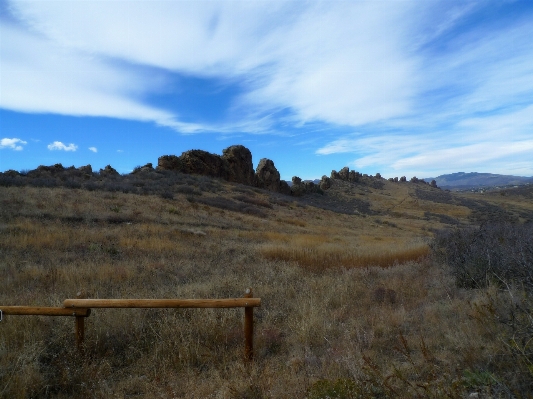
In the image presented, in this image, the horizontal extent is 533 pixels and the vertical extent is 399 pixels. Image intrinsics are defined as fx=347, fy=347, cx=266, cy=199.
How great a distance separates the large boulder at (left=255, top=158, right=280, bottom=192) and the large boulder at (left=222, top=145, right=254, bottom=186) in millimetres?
1725

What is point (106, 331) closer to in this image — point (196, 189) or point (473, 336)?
point (473, 336)

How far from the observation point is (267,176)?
1863 inches

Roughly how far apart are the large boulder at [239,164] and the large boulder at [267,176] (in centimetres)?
172

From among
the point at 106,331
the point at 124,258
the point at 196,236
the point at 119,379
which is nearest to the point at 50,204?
the point at 196,236

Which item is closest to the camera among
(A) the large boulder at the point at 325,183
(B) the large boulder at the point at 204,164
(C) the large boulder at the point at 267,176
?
(B) the large boulder at the point at 204,164

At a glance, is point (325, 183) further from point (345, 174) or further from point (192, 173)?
point (192, 173)

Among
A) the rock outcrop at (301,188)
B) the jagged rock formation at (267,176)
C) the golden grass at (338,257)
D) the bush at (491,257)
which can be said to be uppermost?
the jagged rock formation at (267,176)

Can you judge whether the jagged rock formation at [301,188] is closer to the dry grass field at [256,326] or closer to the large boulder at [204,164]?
the large boulder at [204,164]

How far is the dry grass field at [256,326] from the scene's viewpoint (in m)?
3.41

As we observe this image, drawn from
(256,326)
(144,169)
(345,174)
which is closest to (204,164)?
(144,169)

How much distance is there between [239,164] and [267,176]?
4931 mm

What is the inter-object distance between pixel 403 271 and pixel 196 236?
762 cm

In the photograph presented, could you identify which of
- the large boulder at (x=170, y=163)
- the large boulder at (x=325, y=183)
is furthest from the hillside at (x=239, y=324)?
the large boulder at (x=325, y=183)

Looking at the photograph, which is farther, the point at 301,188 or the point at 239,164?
the point at 301,188
